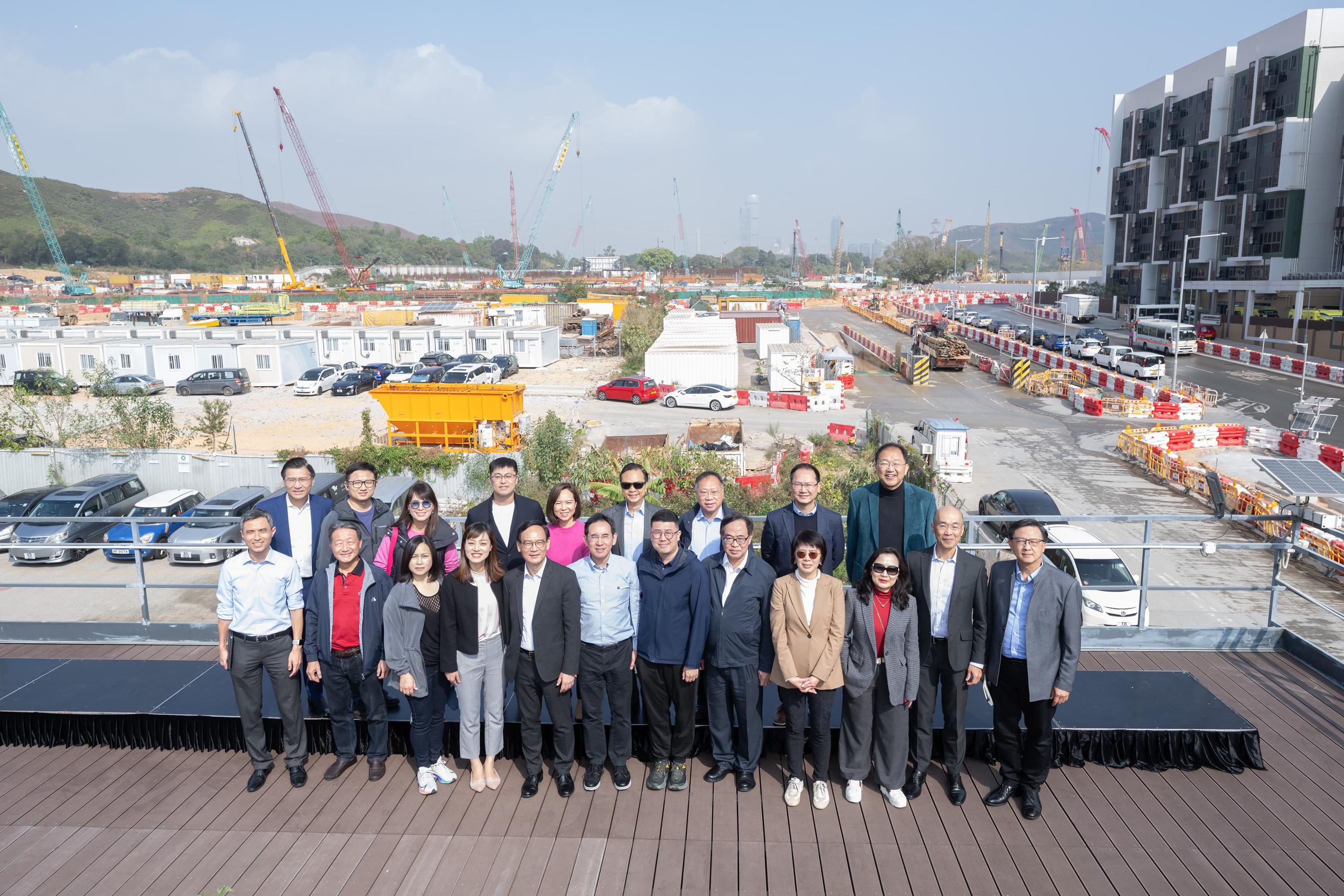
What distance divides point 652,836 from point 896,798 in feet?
4.07

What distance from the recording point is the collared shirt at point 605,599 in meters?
4.16

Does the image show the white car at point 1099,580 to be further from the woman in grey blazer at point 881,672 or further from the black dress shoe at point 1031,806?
the woman in grey blazer at point 881,672

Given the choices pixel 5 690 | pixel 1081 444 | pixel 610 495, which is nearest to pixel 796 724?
pixel 5 690

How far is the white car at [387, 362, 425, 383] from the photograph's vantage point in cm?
3531

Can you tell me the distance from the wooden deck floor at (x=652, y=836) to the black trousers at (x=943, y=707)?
215mm

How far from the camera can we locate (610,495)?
51.7 ft

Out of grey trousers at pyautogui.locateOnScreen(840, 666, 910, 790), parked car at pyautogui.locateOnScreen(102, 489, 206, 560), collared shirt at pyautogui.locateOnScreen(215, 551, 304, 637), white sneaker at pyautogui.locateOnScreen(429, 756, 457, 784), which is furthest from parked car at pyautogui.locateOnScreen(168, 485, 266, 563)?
grey trousers at pyautogui.locateOnScreen(840, 666, 910, 790)

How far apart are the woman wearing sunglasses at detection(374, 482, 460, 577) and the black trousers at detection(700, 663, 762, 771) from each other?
1.65 m

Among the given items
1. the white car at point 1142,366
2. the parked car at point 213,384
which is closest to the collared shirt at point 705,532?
the white car at point 1142,366

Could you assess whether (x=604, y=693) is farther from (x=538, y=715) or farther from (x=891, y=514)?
(x=891, y=514)

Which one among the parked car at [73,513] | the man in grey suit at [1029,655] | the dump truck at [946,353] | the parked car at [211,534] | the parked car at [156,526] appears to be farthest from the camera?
the dump truck at [946,353]

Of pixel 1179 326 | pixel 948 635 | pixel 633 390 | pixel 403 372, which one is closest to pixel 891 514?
pixel 948 635

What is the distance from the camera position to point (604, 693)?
4.31 meters

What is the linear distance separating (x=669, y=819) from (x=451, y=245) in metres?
183
